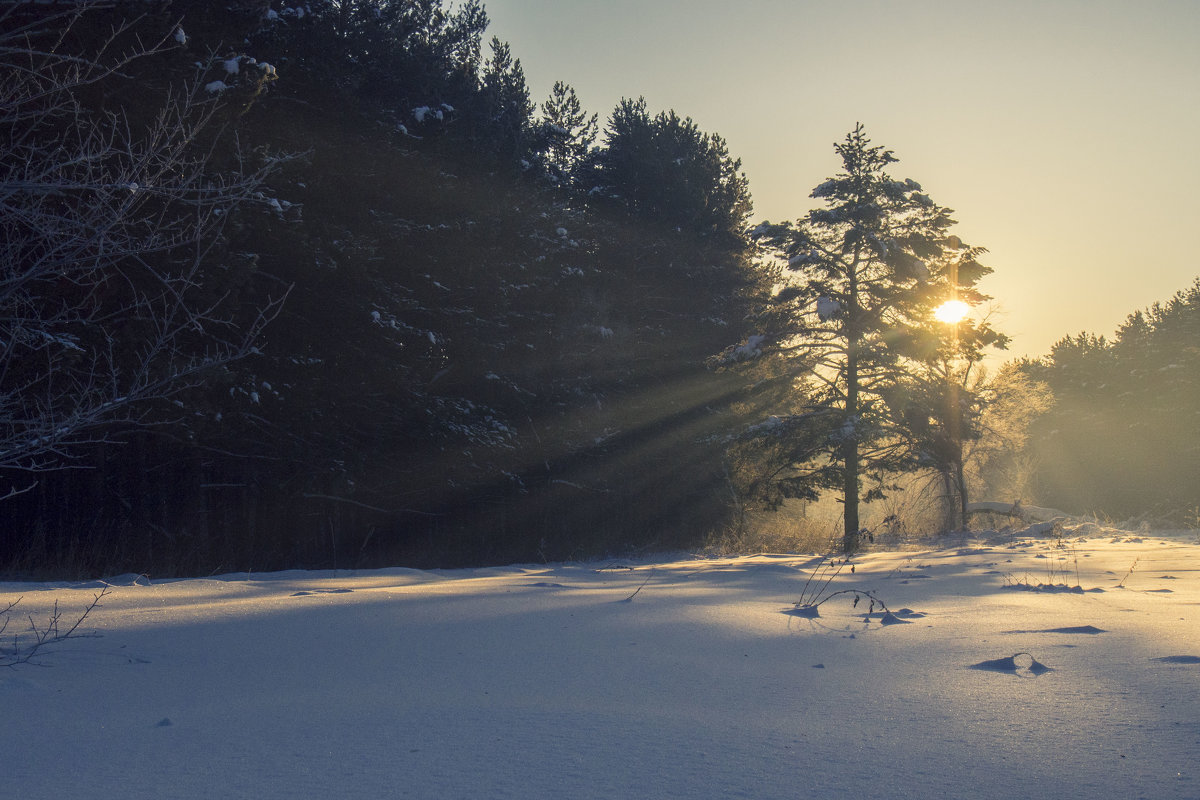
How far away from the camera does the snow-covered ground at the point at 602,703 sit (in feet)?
6.81

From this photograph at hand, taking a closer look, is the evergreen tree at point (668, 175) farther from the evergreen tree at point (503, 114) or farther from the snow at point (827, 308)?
the snow at point (827, 308)

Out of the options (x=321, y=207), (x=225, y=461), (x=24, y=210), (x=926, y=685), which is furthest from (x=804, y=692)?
(x=321, y=207)

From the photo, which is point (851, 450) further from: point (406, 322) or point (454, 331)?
point (406, 322)

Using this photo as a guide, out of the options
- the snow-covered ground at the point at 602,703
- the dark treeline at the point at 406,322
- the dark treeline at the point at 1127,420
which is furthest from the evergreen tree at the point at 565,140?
the dark treeline at the point at 1127,420

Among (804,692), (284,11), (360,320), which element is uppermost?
(284,11)

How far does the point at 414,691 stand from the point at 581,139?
84.6 feet

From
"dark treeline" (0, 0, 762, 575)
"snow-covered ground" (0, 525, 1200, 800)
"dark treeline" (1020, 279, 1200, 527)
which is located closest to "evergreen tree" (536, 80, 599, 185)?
"dark treeline" (0, 0, 762, 575)

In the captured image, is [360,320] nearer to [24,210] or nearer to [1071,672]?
[24,210]

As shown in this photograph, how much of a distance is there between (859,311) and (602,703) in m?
17.3

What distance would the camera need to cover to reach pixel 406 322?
1798 cm

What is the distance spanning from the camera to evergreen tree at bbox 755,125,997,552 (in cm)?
1844

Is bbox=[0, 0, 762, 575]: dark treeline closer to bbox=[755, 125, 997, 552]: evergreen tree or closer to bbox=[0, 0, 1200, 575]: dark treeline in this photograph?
bbox=[0, 0, 1200, 575]: dark treeline

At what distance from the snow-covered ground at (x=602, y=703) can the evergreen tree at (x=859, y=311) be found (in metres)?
14.0

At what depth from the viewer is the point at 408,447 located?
707 inches
